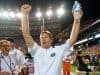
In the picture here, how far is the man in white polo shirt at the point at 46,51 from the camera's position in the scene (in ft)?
11.6

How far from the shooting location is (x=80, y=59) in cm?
1323

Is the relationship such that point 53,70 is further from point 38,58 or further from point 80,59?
point 80,59

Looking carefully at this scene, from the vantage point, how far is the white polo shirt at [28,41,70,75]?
3531 millimetres

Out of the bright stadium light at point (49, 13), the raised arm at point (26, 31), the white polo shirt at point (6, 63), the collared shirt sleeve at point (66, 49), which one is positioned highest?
the bright stadium light at point (49, 13)

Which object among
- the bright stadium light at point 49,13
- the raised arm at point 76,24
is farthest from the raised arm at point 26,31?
the bright stadium light at point 49,13

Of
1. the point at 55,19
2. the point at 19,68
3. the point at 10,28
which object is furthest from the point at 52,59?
the point at 10,28

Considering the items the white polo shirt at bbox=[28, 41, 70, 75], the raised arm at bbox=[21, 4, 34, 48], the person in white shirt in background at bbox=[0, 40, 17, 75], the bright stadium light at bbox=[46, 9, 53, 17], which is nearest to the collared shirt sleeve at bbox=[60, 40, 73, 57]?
the white polo shirt at bbox=[28, 41, 70, 75]

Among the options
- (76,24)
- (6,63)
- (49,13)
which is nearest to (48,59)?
(76,24)

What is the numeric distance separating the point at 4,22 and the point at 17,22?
157 centimetres

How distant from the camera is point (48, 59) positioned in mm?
3592

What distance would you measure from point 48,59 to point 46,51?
0.39 ft

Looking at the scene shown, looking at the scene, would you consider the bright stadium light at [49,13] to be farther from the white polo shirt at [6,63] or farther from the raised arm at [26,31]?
the raised arm at [26,31]

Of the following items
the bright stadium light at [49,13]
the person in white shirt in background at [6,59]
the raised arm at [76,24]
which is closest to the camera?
the raised arm at [76,24]

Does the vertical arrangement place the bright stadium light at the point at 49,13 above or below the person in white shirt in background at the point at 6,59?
above
